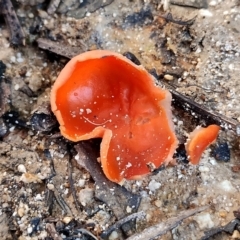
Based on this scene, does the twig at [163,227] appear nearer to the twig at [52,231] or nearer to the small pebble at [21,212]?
the twig at [52,231]

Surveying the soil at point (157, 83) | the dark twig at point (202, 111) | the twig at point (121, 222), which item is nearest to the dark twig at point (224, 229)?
the soil at point (157, 83)

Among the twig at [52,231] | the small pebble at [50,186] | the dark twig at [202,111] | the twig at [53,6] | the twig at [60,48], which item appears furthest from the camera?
the twig at [53,6]

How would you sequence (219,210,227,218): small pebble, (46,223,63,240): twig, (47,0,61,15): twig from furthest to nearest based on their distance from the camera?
(47,0,61,15): twig < (219,210,227,218): small pebble < (46,223,63,240): twig

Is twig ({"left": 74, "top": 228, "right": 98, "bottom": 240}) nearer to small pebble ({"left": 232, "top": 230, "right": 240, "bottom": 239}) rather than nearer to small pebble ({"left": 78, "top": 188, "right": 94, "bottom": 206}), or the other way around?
small pebble ({"left": 78, "top": 188, "right": 94, "bottom": 206})

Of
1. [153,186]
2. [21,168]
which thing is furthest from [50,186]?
[153,186]

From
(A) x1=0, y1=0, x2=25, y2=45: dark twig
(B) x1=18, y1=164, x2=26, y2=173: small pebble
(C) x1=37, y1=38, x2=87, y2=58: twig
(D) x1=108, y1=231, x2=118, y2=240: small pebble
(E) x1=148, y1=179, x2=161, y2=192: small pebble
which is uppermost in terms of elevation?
(A) x1=0, y1=0, x2=25, y2=45: dark twig

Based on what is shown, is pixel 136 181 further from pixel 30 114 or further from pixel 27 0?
pixel 27 0

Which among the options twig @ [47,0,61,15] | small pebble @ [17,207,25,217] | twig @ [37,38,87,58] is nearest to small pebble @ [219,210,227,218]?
small pebble @ [17,207,25,217]
